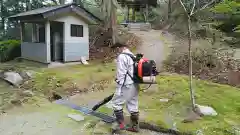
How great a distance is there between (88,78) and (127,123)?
14.3ft

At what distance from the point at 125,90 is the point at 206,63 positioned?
6480 mm

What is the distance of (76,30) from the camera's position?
39.9 feet

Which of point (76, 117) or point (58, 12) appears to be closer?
point (76, 117)

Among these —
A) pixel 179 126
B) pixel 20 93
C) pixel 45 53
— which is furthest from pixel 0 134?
pixel 45 53

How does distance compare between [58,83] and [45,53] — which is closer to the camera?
[58,83]

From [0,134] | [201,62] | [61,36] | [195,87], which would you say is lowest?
[0,134]

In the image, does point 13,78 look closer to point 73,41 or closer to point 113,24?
point 73,41

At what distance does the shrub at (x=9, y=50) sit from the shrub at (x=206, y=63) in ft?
29.9

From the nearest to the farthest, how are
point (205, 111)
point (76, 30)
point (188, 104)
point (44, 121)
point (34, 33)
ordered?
point (205, 111) → point (44, 121) → point (188, 104) → point (76, 30) → point (34, 33)

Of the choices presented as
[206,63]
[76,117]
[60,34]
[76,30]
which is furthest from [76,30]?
[76,117]

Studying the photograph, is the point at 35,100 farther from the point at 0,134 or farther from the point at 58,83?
the point at 0,134

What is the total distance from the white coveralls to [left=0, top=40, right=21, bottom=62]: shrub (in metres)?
11.9

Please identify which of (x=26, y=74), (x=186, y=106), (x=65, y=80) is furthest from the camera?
(x=26, y=74)

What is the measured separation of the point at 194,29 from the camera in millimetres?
12539
